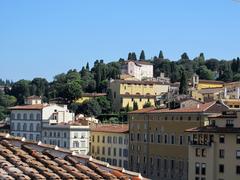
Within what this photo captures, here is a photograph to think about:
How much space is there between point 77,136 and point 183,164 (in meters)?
13.2

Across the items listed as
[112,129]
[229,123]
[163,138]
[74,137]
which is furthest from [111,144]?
[229,123]

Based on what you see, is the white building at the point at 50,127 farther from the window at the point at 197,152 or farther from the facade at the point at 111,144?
the window at the point at 197,152

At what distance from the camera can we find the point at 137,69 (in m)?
101

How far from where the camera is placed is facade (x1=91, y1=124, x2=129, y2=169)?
141ft

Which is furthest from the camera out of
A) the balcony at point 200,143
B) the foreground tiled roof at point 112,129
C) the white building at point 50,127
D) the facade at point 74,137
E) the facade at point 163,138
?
the white building at point 50,127

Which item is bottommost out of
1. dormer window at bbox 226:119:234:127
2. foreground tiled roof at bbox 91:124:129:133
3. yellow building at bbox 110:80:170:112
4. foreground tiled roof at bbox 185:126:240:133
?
foreground tiled roof at bbox 91:124:129:133

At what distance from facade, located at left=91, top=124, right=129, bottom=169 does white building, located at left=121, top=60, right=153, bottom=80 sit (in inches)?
1988

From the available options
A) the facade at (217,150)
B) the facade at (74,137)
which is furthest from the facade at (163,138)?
the facade at (74,137)

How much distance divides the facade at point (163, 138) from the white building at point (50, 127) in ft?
16.0

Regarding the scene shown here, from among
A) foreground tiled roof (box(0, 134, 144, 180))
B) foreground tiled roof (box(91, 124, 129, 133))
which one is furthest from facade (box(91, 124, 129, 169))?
foreground tiled roof (box(0, 134, 144, 180))

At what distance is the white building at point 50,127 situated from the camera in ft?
150

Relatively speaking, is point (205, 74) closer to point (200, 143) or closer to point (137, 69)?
point (137, 69)

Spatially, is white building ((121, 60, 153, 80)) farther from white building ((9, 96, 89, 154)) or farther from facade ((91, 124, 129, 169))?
facade ((91, 124, 129, 169))

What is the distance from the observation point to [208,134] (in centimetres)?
2997
